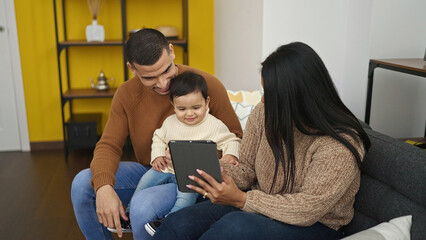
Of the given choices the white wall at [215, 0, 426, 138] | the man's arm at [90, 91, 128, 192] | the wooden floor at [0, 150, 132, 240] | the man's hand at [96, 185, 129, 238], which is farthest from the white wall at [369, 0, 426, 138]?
the man's hand at [96, 185, 129, 238]

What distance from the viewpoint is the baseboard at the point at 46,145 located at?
3.99 metres

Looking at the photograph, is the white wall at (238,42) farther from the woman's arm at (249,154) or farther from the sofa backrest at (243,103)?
the woman's arm at (249,154)

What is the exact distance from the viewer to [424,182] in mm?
1254

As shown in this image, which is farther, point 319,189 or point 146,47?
point 146,47

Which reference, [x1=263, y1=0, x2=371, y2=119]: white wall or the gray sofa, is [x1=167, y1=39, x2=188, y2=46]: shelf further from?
the gray sofa

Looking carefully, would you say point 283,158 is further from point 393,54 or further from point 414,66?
point 393,54

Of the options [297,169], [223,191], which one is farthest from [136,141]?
[297,169]

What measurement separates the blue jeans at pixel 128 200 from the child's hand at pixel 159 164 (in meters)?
0.09

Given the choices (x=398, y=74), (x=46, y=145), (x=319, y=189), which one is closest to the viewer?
(x=319, y=189)

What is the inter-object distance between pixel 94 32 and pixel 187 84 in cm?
207

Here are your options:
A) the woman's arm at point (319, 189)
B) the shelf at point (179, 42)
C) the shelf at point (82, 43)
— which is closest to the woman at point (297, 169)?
the woman's arm at point (319, 189)

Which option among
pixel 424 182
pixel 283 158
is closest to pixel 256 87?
pixel 283 158

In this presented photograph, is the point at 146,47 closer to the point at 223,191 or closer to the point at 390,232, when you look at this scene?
the point at 223,191

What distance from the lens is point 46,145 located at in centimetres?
401
